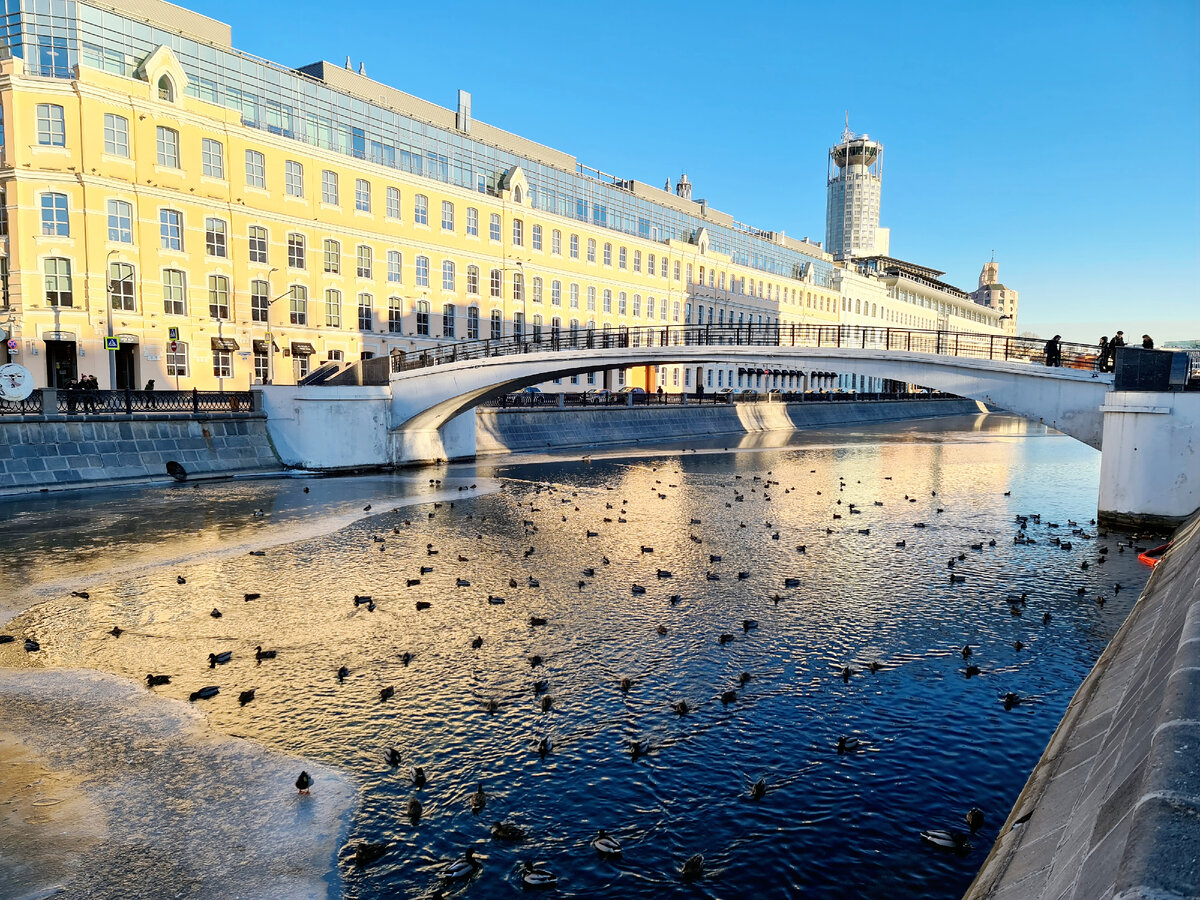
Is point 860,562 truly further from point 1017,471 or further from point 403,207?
point 403,207

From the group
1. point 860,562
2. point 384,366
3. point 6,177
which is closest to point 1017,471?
point 860,562

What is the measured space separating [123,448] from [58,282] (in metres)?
15.9

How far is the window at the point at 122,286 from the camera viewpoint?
141 ft

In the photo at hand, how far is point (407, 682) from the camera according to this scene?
1171 centimetres

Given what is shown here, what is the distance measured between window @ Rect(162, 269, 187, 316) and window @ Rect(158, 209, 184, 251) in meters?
1.49

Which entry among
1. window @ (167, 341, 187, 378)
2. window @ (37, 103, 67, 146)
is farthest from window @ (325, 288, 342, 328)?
window @ (37, 103, 67, 146)

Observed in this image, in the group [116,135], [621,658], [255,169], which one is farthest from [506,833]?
[255,169]

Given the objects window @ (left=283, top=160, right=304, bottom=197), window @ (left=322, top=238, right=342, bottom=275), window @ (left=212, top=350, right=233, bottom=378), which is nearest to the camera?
window @ (left=212, top=350, right=233, bottom=378)

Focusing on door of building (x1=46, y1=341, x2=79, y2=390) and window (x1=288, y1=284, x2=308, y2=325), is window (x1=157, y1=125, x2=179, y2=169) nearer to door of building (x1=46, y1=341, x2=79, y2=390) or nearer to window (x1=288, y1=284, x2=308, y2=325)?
window (x1=288, y1=284, x2=308, y2=325)

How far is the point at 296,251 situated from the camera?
52.3 metres

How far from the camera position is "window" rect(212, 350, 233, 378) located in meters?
48.1

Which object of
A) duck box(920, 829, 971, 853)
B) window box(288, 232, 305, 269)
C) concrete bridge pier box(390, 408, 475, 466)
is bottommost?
duck box(920, 829, 971, 853)

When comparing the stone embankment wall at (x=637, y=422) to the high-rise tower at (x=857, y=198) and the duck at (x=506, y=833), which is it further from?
the high-rise tower at (x=857, y=198)

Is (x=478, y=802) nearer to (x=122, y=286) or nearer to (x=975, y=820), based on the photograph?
(x=975, y=820)
